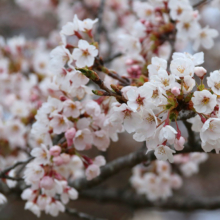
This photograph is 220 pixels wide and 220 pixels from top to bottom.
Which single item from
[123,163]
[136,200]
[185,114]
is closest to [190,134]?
[185,114]

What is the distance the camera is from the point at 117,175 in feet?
20.1

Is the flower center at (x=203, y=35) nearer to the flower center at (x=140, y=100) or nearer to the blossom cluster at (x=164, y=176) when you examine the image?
the blossom cluster at (x=164, y=176)

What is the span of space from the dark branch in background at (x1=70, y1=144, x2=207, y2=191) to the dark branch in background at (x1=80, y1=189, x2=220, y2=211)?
0.65 metres

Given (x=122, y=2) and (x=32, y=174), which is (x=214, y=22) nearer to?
(x=122, y=2)

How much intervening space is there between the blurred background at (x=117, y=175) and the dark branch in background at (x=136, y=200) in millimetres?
2279

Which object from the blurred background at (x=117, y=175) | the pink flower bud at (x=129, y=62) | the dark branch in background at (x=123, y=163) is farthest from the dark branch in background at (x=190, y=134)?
the blurred background at (x=117, y=175)

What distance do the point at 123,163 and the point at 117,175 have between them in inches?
170

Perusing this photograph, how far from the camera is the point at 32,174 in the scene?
1.50 m

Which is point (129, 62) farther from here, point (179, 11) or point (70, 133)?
point (70, 133)

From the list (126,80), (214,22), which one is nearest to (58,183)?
(126,80)

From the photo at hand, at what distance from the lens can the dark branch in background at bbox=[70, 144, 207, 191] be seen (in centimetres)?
160

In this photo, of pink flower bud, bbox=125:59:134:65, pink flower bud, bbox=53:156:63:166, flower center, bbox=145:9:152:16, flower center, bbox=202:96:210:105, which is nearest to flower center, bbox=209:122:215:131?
flower center, bbox=202:96:210:105

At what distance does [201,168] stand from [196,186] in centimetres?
43

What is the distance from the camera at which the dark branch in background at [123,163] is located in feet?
5.25
